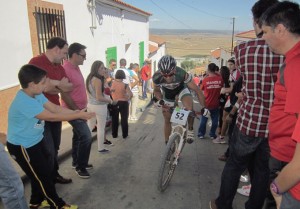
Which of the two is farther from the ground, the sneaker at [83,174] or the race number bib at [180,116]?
the race number bib at [180,116]

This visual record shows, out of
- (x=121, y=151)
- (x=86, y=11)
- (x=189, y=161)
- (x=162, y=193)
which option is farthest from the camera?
(x=86, y=11)

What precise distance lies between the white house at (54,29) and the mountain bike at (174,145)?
3.58 meters

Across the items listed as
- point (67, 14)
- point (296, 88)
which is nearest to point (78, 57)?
point (296, 88)

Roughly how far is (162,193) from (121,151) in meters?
1.77

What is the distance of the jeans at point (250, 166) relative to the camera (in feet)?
8.82

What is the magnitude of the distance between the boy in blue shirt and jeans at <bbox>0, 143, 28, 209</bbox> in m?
0.25

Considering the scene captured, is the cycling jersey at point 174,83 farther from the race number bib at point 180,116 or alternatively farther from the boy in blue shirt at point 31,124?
the boy in blue shirt at point 31,124

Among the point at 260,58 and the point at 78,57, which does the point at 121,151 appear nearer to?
the point at 78,57

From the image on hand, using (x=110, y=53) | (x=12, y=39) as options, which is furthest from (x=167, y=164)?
(x=110, y=53)

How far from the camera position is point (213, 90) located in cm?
583

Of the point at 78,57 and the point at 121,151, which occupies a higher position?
the point at 78,57

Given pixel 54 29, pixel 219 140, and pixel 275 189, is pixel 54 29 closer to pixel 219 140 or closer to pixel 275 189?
pixel 219 140

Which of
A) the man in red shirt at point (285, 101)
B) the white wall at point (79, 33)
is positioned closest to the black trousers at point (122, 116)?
the white wall at point (79, 33)

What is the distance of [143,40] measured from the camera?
1817 centimetres
